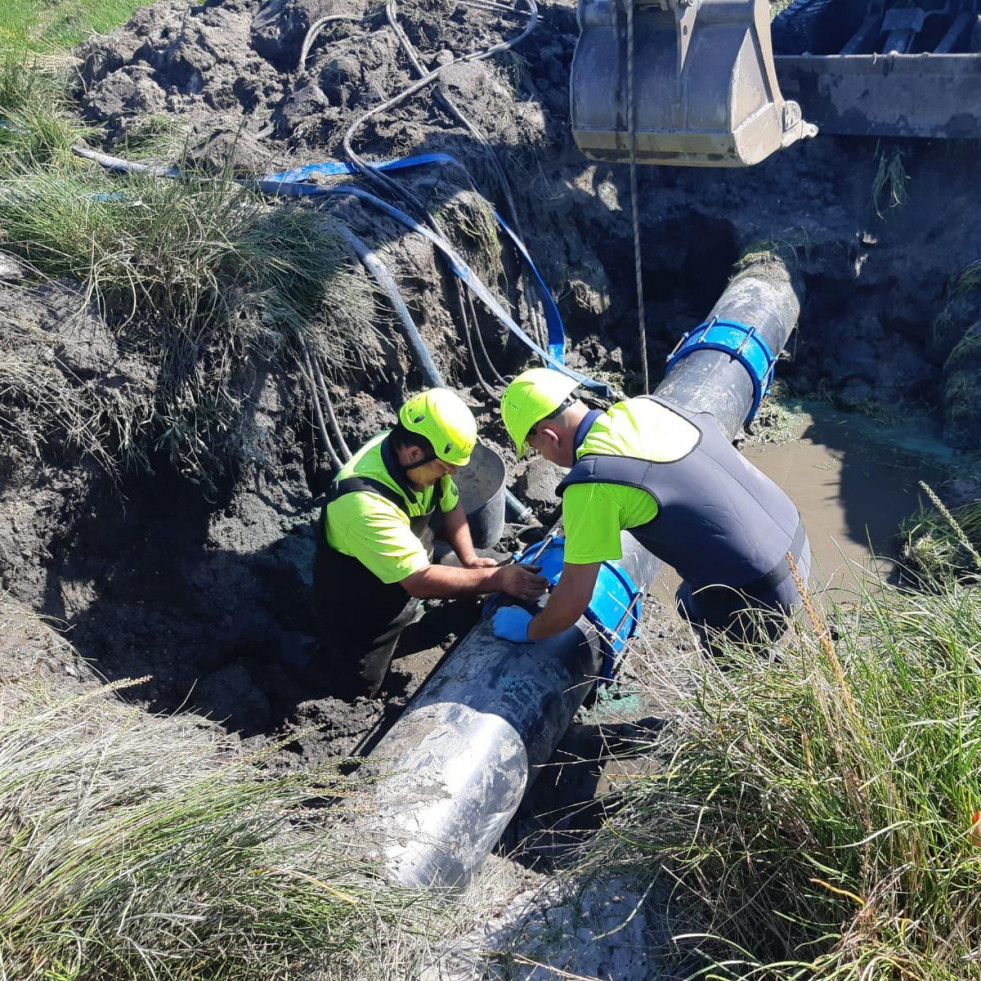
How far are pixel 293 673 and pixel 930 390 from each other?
16.2 ft

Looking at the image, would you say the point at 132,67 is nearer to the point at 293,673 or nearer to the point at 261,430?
the point at 261,430

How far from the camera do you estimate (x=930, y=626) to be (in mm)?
2803

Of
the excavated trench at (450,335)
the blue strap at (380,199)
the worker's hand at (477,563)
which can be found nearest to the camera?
the excavated trench at (450,335)

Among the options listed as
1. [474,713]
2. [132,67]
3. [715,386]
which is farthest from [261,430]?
[132,67]

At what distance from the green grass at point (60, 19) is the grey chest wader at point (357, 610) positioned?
18.7 feet

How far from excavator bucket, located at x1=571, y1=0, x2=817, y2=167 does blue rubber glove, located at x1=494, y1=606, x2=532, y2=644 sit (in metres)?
3.15

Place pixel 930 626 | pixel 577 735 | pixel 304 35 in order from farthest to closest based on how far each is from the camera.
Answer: pixel 304 35
pixel 577 735
pixel 930 626

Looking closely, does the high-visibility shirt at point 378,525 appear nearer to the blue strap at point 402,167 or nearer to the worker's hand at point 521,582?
the worker's hand at point 521,582

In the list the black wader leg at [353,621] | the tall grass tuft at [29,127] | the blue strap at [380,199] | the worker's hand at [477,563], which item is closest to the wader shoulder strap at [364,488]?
the black wader leg at [353,621]

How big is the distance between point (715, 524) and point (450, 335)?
304 cm

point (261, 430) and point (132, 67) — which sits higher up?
point (132, 67)

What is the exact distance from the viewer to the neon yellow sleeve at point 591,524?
11.4 feet

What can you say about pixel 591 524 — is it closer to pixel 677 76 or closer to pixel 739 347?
pixel 739 347

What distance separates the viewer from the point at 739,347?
5.75m
